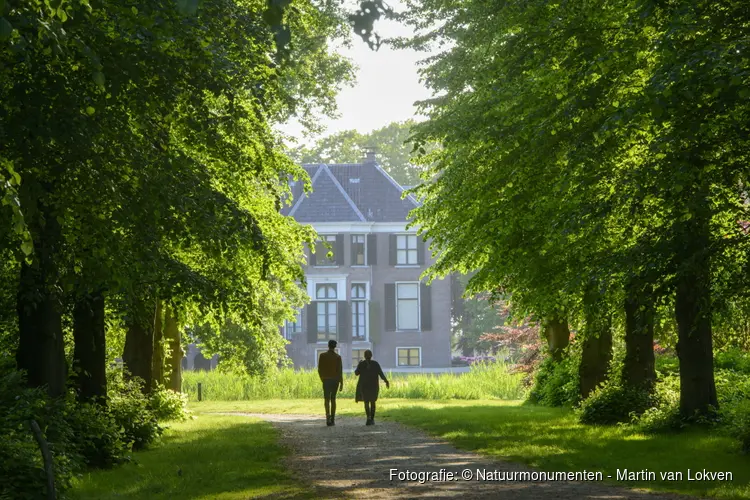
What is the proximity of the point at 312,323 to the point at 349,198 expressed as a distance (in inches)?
311

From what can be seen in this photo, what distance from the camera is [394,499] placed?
32.3 ft

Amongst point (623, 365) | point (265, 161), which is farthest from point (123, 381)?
point (623, 365)

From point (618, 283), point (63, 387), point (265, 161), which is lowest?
point (63, 387)

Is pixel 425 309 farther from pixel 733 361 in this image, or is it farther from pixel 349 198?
pixel 733 361

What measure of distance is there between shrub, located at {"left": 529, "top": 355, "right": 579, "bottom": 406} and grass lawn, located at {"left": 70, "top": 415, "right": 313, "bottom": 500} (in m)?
10.2

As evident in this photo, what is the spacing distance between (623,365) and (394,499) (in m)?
10.8

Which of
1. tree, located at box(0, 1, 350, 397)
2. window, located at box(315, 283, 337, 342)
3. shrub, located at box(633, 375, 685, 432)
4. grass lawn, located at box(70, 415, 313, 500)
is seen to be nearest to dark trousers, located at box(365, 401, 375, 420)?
grass lawn, located at box(70, 415, 313, 500)

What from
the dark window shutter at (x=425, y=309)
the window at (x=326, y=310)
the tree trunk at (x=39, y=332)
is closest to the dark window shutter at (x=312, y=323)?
the window at (x=326, y=310)

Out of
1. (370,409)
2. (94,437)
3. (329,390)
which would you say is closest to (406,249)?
(370,409)

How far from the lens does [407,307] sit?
201 ft

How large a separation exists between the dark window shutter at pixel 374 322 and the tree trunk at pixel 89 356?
44369 mm

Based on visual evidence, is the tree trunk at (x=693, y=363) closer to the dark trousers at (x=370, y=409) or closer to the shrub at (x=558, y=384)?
the dark trousers at (x=370, y=409)

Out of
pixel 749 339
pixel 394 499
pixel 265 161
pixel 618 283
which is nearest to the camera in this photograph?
pixel 394 499

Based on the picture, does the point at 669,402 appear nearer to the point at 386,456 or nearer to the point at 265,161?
the point at 386,456
